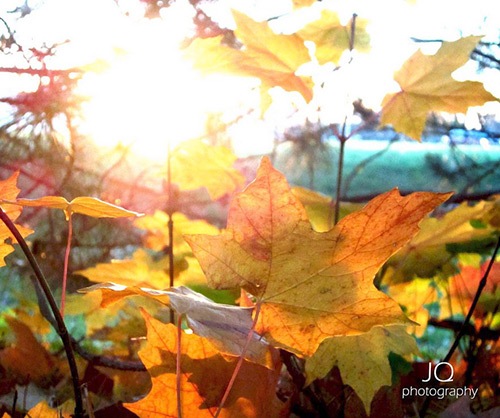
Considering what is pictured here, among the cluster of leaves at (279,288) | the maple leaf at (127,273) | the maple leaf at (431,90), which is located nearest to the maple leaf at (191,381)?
the cluster of leaves at (279,288)

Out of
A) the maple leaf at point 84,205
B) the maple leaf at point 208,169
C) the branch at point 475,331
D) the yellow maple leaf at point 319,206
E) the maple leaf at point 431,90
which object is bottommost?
the branch at point 475,331

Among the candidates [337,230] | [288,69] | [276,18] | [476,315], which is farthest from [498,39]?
[337,230]

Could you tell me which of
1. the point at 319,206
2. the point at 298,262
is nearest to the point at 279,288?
the point at 298,262

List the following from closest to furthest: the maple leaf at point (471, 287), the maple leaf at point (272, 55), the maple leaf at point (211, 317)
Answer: the maple leaf at point (211, 317) < the maple leaf at point (272, 55) < the maple leaf at point (471, 287)

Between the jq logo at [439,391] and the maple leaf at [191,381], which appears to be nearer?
the maple leaf at [191,381]

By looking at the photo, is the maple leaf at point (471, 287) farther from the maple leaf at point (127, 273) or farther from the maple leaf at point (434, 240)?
the maple leaf at point (127, 273)

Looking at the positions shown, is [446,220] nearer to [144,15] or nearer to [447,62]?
[447,62]
